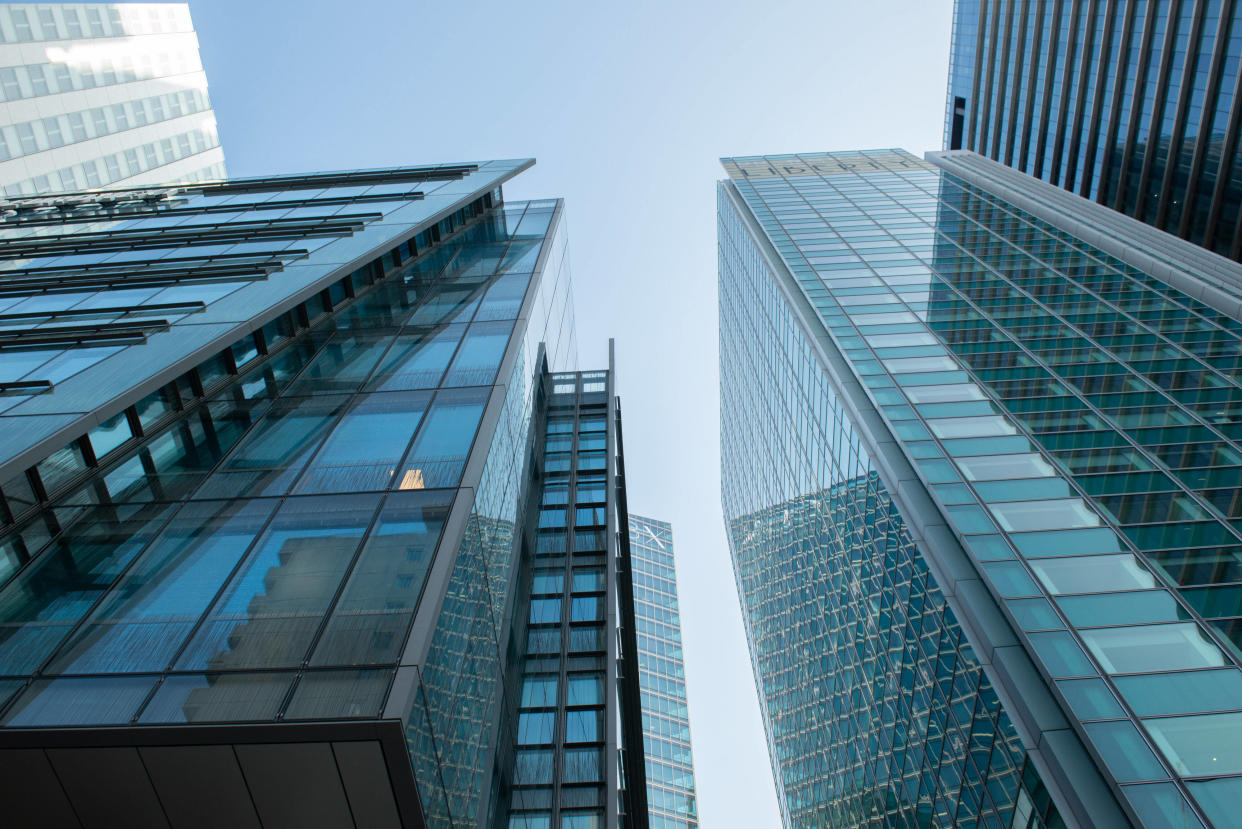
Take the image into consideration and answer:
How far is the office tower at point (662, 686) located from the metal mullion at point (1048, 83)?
59.3 meters

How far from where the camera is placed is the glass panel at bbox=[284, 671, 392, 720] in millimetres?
8352

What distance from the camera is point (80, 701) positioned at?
8.53 m

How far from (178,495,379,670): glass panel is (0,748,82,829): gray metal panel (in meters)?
1.65

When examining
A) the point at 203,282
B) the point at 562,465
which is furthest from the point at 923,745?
the point at 203,282

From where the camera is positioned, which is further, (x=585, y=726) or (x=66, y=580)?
(x=585, y=726)

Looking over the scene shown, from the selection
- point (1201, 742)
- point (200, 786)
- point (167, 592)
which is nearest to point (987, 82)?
point (1201, 742)

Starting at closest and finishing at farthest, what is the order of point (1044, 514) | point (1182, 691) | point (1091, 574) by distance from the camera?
point (1182, 691), point (1091, 574), point (1044, 514)

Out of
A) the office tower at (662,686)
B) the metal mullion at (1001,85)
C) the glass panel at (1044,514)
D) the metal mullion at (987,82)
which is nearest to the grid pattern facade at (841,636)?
the glass panel at (1044,514)

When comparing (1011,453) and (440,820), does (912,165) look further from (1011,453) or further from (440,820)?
(440,820)

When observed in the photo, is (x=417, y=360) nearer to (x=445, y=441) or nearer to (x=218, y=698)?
(x=445, y=441)

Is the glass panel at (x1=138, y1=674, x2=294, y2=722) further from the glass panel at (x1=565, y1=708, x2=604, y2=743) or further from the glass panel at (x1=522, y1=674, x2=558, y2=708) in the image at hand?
the glass panel at (x1=565, y1=708, x2=604, y2=743)

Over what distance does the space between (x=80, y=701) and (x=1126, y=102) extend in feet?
260

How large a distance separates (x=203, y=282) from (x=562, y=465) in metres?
14.1

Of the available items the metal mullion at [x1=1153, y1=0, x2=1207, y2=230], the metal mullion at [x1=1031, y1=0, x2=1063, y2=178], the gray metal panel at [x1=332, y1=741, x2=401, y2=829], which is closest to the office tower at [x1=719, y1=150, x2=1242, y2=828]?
the gray metal panel at [x1=332, y1=741, x2=401, y2=829]
